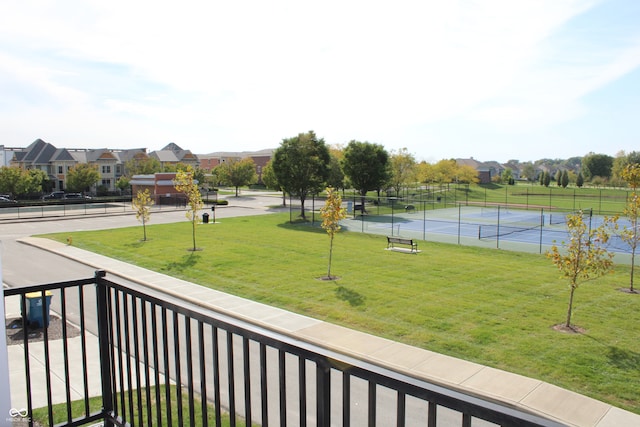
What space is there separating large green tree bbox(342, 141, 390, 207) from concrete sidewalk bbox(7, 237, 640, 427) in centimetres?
3519

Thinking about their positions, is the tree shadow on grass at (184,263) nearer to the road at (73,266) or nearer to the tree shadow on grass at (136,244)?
the road at (73,266)

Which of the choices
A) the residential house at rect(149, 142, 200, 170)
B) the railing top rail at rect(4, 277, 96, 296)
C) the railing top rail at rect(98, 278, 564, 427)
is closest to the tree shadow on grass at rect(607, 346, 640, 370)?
the railing top rail at rect(98, 278, 564, 427)

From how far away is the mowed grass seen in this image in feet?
34.1

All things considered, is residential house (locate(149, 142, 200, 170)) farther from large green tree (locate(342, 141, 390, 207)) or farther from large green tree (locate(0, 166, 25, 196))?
large green tree (locate(342, 141, 390, 207))

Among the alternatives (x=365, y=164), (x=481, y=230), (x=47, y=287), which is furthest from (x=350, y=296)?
(x=365, y=164)

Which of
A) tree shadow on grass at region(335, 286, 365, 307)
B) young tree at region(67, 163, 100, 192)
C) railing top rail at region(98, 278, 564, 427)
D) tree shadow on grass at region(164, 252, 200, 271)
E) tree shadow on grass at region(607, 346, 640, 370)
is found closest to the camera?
railing top rail at region(98, 278, 564, 427)

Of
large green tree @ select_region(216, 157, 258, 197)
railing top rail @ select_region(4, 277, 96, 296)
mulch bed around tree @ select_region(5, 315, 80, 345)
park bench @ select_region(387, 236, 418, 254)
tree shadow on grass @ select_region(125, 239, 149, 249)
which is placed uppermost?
large green tree @ select_region(216, 157, 258, 197)

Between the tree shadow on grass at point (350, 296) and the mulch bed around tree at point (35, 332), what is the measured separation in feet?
24.0

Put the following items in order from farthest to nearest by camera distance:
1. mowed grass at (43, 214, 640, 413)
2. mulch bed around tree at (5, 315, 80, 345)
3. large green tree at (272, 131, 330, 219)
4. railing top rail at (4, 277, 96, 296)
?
1. large green tree at (272, 131, 330, 219)
2. mulch bed around tree at (5, 315, 80, 345)
3. mowed grass at (43, 214, 640, 413)
4. railing top rail at (4, 277, 96, 296)

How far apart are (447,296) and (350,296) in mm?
2968

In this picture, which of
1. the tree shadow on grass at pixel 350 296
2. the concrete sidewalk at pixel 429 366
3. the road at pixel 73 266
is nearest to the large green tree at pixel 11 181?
the road at pixel 73 266

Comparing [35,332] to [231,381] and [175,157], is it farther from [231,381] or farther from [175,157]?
[175,157]

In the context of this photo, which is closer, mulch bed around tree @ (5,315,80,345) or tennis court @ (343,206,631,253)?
mulch bed around tree @ (5,315,80,345)

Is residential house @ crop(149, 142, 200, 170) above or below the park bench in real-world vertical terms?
above
